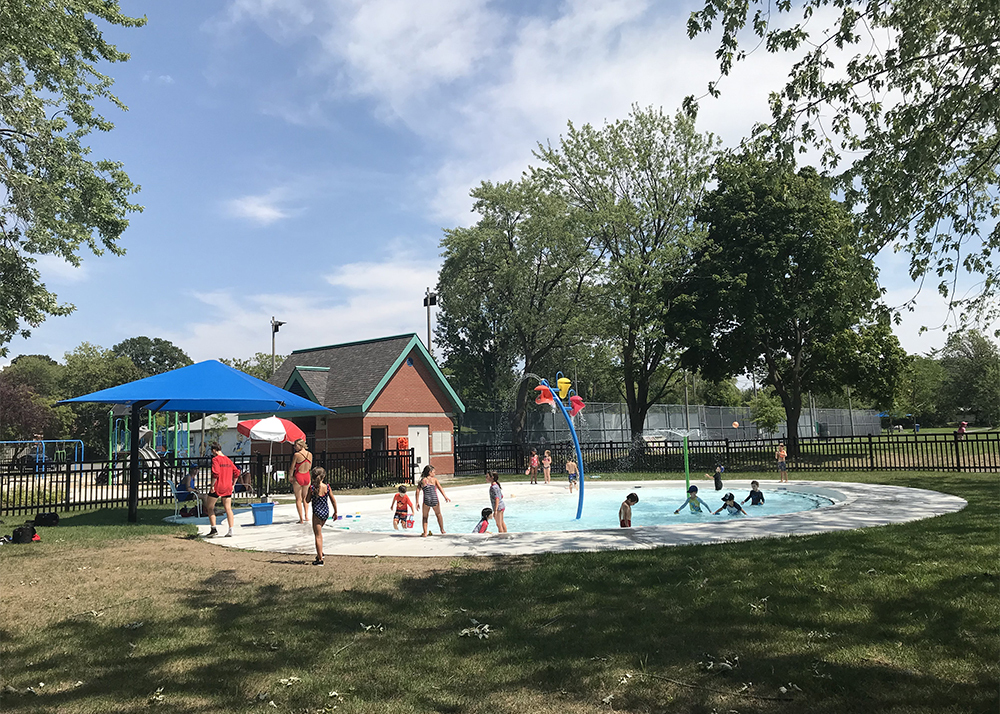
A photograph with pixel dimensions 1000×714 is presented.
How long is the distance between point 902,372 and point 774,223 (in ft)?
39.0

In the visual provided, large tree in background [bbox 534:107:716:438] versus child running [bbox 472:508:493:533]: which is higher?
large tree in background [bbox 534:107:716:438]

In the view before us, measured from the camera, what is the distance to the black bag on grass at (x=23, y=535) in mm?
12406

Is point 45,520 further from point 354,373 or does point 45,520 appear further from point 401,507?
point 354,373

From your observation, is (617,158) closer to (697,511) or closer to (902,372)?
(902,372)

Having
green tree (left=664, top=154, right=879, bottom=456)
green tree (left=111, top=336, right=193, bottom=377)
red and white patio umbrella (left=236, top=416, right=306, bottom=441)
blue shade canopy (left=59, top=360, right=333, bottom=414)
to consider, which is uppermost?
green tree (left=111, top=336, right=193, bottom=377)

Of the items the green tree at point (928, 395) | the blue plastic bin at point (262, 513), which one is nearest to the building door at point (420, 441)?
the blue plastic bin at point (262, 513)

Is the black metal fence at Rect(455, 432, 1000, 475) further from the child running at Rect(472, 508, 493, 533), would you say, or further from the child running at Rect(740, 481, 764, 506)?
the child running at Rect(472, 508, 493, 533)

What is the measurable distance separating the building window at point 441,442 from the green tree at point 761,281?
1301cm

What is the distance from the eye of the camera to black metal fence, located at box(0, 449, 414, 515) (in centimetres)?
1959

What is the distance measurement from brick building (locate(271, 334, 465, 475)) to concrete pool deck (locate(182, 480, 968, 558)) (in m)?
16.1

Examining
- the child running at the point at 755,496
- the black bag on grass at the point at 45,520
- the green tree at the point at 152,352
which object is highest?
the green tree at the point at 152,352

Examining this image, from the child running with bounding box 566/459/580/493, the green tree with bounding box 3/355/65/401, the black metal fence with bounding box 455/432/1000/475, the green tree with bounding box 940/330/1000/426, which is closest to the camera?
the child running with bounding box 566/459/580/493

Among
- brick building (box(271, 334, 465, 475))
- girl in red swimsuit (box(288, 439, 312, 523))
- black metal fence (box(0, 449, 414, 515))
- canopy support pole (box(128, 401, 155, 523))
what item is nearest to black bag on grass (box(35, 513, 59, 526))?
canopy support pole (box(128, 401, 155, 523))

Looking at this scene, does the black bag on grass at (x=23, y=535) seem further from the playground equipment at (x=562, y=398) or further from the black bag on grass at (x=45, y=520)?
the playground equipment at (x=562, y=398)
